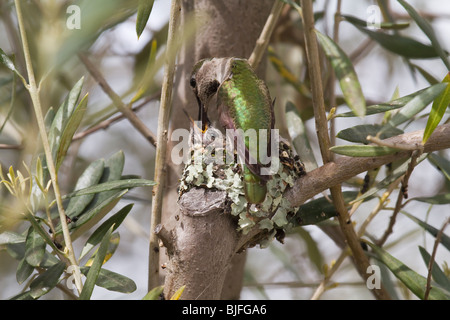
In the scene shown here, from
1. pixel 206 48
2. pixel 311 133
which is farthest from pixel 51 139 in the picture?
pixel 311 133

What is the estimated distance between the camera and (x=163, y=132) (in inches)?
45.5

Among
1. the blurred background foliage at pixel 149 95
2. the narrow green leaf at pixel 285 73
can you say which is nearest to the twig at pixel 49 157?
→ the blurred background foliage at pixel 149 95

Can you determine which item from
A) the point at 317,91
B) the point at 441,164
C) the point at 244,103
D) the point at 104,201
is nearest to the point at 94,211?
the point at 104,201

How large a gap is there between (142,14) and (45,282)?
563 millimetres

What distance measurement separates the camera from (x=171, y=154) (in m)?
1.53

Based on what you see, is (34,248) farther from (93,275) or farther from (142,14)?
(142,14)

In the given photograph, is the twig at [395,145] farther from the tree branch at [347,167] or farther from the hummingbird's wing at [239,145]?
the hummingbird's wing at [239,145]

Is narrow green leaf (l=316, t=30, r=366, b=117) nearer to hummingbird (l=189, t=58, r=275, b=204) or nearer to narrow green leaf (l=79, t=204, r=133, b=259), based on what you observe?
hummingbird (l=189, t=58, r=275, b=204)

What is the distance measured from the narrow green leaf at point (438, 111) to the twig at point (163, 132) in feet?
1.67

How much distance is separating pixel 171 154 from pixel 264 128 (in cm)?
42

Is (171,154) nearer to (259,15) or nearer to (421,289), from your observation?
(259,15)

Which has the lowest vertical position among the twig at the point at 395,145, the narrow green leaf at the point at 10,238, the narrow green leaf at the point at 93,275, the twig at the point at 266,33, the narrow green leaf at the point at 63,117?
the narrow green leaf at the point at 93,275

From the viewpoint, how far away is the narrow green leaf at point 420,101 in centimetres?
100
